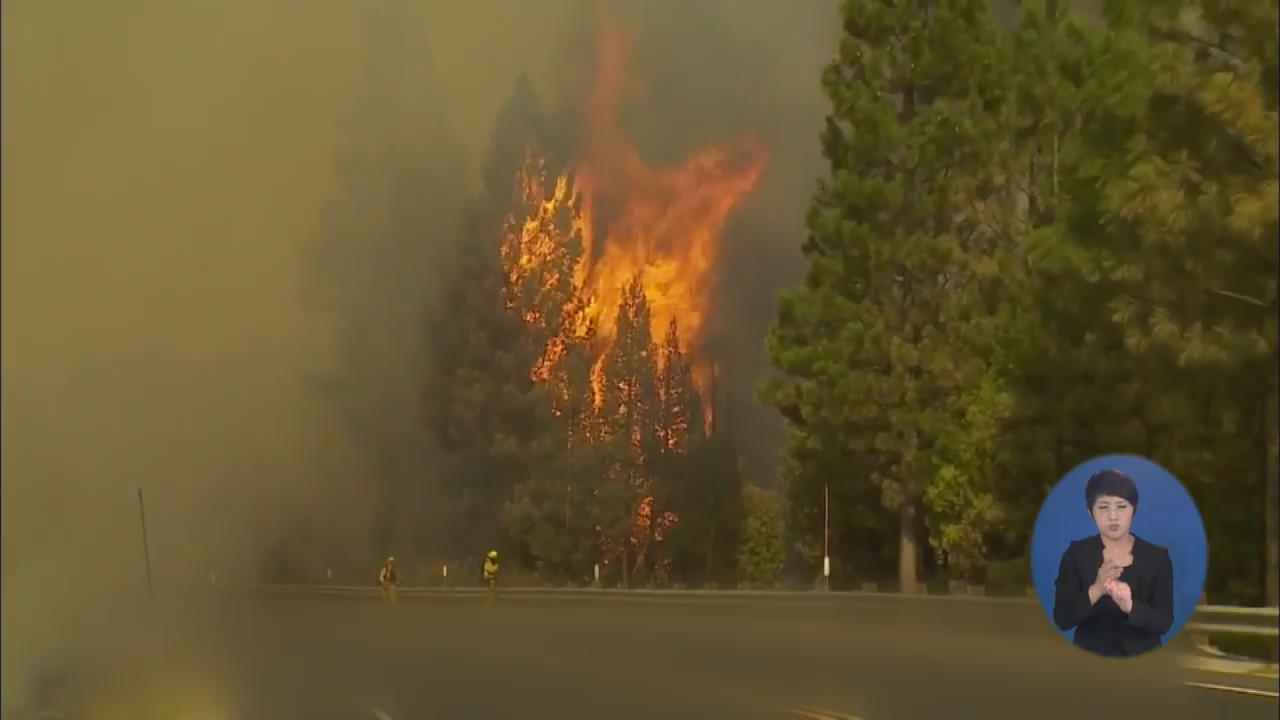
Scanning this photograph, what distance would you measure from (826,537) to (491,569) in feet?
5.73

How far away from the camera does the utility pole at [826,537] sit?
579cm

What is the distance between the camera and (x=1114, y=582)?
16.2 ft

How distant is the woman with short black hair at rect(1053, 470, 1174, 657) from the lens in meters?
4.84

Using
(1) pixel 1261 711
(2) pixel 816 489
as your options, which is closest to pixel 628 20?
(2) pixel 816 489

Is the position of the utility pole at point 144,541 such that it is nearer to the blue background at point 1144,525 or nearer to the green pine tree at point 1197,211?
the blue background at point 1144,525

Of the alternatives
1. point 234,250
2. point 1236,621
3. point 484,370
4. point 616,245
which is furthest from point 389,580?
point 1236,621

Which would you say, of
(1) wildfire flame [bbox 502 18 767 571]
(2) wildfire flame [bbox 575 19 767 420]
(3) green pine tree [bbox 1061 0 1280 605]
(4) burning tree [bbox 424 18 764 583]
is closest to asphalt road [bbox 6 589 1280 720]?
(4) burning tree [bbox 424 18 764 583]

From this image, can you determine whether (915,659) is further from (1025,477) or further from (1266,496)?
(1266,496)

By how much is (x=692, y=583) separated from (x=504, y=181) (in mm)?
2027

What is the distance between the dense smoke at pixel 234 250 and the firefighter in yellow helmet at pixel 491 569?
0.27m

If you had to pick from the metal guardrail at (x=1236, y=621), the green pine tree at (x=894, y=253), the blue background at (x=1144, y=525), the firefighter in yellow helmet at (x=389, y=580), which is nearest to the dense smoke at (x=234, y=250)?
the firefighter in yellow helmet at (x=389, y=580)

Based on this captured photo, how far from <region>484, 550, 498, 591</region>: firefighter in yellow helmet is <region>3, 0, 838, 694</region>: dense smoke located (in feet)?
0.89

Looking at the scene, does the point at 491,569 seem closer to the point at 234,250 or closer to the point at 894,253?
the point at 234,250

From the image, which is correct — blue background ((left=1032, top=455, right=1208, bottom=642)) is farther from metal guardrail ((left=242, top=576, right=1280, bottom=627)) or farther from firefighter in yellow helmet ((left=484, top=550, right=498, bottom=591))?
firefighter in yellow helmet ((left=484, top=550, right=498, bottom=591))
